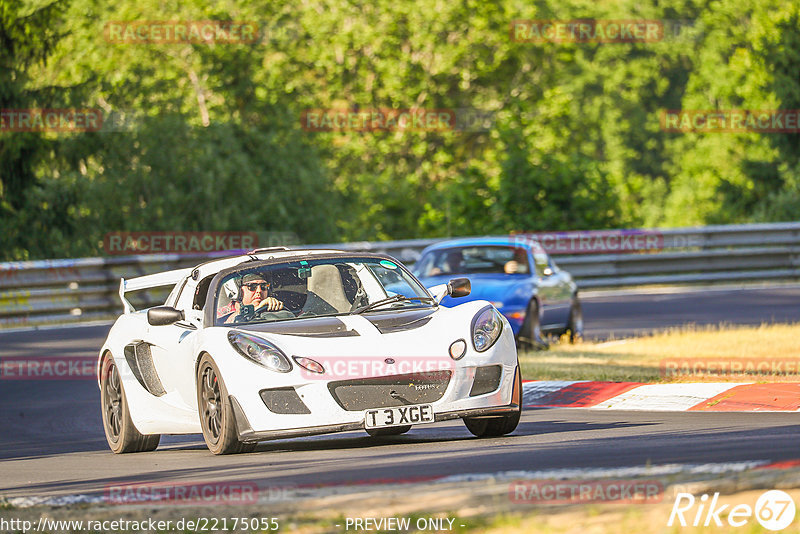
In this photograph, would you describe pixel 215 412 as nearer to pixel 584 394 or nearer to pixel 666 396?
pixel 666 396

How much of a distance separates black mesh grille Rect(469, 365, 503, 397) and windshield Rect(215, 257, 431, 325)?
0.90m

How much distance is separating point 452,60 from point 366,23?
3.37 m

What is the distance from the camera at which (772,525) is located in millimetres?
5523

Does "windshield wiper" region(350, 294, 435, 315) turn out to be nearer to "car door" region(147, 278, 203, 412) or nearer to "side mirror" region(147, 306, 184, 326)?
"car door" region(147, 278, 203, 412)

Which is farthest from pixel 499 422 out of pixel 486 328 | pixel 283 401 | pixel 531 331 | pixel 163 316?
pixel 531 331

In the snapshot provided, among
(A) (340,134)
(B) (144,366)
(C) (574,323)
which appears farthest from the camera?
(A) (340,134)

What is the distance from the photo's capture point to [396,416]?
885 centimetres

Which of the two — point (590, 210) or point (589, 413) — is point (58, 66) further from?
point (589, 413)

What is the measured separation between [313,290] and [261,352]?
1240 mm

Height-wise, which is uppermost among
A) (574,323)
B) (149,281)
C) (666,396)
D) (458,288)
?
(149,281)

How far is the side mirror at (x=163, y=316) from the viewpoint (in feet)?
32.0

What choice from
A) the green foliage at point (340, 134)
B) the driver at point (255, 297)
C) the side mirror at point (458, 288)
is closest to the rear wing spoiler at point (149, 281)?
the driver at point (255, 297)

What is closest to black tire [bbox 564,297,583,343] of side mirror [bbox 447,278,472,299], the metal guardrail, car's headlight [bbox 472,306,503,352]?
the metal guardrail

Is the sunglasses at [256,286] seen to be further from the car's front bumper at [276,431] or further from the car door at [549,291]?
the car door at [549,291]
